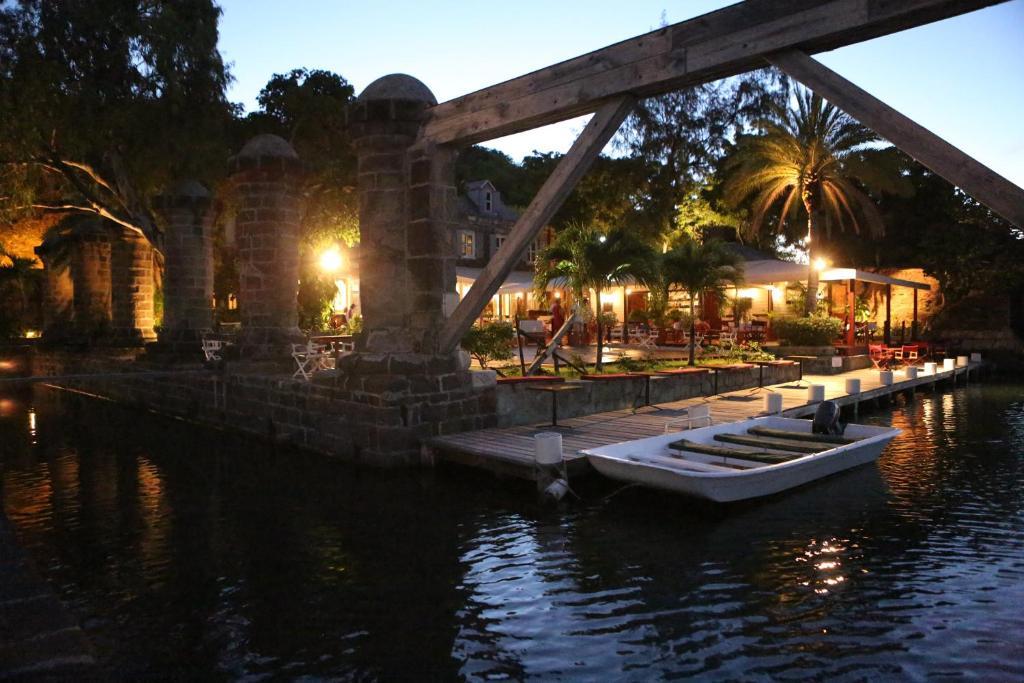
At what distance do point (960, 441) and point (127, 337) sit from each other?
66.2 ft

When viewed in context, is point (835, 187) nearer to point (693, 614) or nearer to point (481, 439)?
point (481, 439)

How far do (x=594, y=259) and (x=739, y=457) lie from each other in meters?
5.98

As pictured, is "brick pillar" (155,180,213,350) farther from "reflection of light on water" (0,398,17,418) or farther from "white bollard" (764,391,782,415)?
"white bollard" (764,391,782,415)

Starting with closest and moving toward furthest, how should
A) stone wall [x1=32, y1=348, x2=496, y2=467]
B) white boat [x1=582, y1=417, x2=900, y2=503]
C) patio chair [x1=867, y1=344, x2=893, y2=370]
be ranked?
white boat [x1=582, y1=417, x2=900, y2=503] < stone wall [x1=32, y1=348, x2=496, y2=467] < patio chair [x1=867, y1=344, x2=893, y2=370]

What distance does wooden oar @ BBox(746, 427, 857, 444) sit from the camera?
9891 millimetres

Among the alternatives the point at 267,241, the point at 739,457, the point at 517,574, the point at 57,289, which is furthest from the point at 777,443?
the point at 57,289

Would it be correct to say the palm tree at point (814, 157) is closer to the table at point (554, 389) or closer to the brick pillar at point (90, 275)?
the table at point (554, 389)

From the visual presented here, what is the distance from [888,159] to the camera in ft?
82.6

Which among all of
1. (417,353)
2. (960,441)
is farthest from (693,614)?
(960,441)

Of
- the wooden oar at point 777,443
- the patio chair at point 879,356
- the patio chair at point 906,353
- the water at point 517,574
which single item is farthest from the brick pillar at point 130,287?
the patio chair at point 906,353

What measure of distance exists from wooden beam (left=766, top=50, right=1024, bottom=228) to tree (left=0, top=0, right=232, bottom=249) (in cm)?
1772

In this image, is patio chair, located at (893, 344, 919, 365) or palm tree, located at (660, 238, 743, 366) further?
patio chair, located at (893, 344, 919, 365)

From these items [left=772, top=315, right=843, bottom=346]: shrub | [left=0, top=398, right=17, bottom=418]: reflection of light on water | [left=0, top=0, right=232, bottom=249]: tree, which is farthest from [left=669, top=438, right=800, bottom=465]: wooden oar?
[left=0, top=0, right=232, bottom=249]: tree

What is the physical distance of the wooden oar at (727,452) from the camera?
8.80 m
